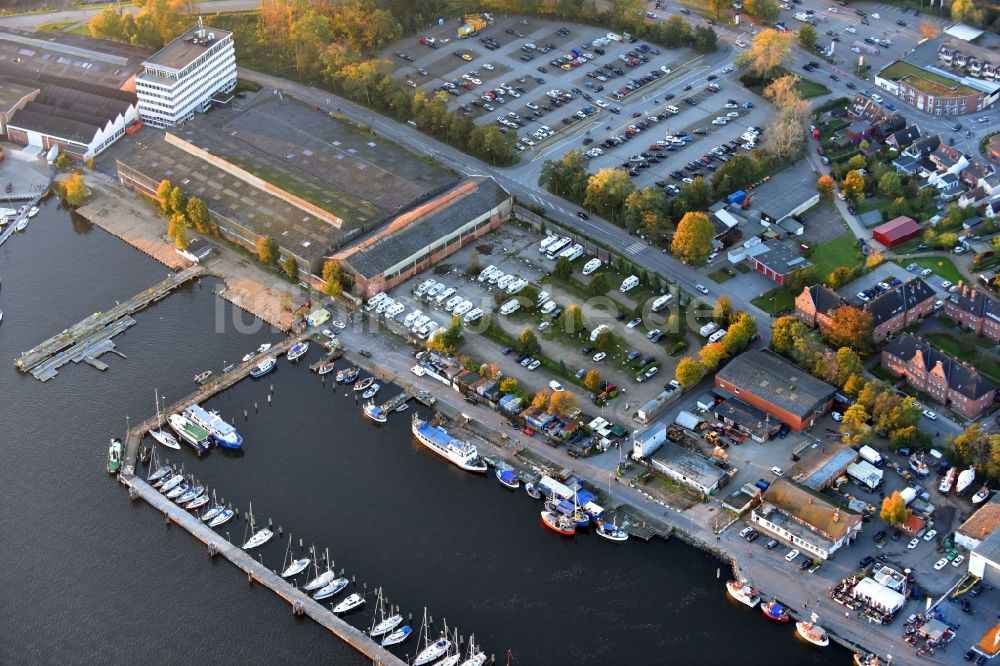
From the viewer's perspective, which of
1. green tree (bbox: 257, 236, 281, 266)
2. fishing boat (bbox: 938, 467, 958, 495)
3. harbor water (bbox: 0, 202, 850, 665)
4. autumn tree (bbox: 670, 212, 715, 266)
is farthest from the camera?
green tree (bbox: 257, 236, 281, 266)

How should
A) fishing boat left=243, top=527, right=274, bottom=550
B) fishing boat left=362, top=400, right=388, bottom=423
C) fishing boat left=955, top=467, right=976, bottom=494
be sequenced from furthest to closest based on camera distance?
fishing boat left=362, top=400, right=388, bottom=423 < fishing boat left=955, top=467, right=976, bottom=494 < fishing boat left=243, top=527, right=274, bottom=550

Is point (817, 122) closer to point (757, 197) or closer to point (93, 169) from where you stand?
point (757, 197)

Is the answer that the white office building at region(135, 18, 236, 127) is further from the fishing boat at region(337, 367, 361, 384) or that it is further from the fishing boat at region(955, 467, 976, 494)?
the fishing boat at region(955, 467, 976, 494)

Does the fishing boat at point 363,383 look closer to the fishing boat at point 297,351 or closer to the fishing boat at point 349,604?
the fishing boat at point 297,351

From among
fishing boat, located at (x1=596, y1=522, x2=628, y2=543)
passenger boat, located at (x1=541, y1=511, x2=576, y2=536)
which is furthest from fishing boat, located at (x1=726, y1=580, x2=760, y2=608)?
passenger boat, located at (x1=541, y1=511, x2=576, y2=536)

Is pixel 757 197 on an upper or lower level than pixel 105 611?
upper

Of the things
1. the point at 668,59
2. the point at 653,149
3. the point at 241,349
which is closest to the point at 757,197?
the point at 653,149
